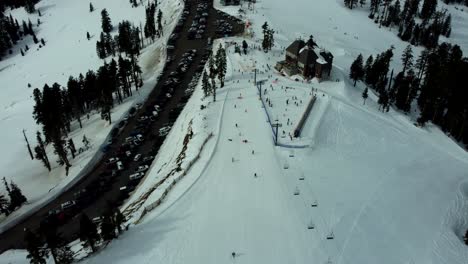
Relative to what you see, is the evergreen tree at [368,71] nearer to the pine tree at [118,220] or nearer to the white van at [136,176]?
the white van at [136,176]

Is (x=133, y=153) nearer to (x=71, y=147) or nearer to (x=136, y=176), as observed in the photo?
(x=136, y=176)

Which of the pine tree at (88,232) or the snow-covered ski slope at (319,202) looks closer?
the pine tree at (88,232)

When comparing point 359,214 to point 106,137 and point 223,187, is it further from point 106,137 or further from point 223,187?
point 106,137

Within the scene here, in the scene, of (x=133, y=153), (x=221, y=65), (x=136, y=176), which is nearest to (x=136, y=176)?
(x=136, y=176)

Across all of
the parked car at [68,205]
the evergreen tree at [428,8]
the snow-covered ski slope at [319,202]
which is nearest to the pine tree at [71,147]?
the parked car at [68,205]

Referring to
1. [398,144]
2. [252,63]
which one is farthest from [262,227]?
[252,63]

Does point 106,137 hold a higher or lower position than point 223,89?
lower
